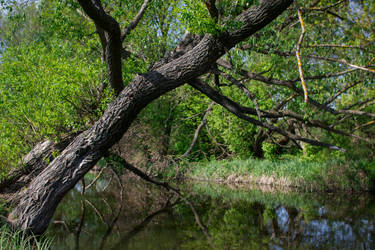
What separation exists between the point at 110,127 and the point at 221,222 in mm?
3855

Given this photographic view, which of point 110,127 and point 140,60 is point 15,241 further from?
point 140,60

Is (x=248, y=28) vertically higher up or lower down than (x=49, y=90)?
higher up

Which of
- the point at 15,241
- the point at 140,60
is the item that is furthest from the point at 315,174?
the point at 15,241

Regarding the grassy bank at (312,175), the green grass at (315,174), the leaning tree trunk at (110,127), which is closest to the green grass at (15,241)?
the leaning tree trunk at (110,127)

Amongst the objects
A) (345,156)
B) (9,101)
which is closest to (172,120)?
(345,156)

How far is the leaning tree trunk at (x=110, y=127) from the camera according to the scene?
14.2 feet

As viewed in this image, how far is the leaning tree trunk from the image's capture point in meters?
4.34

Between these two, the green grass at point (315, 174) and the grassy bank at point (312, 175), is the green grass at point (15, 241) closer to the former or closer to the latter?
the grassy bank at point (312, 175)

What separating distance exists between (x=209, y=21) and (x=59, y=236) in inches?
196

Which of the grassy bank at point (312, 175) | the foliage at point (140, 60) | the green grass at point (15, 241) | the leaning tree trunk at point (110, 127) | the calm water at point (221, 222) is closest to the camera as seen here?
the green grass at point (15, 241)

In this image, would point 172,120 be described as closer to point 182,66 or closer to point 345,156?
point 345,156

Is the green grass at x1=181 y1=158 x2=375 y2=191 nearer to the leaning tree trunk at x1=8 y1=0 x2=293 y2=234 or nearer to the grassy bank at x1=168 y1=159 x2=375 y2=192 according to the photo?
the grassy bank at x1=168 y1=159 x2=375 y2=192

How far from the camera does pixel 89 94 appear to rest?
5.89 m

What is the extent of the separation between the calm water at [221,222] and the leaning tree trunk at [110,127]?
1439 mm
